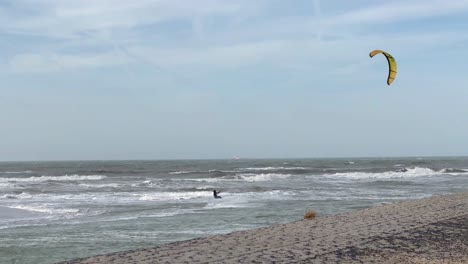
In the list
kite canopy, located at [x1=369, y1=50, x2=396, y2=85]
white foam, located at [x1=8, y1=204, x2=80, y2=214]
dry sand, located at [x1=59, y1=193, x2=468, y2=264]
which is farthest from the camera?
white foam, located at [x1=8, y1=204, x2=80, y2=214]

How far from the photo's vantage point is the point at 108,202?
19328mm

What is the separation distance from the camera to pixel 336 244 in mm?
7719

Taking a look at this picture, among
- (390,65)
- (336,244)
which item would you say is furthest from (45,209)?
(390,65)

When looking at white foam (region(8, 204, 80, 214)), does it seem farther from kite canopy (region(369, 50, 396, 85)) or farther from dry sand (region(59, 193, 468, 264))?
kite canopy (region(369, 50, 396, 85))

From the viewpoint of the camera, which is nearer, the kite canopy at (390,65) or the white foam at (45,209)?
the kite canopy at (390,65)

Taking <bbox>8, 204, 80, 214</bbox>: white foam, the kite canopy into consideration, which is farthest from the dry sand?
<bbox>8, 204, 80, 214</bbox>: white foam

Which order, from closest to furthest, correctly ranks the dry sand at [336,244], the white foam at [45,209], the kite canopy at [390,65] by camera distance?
the dry sand at [336,244], the kite canopy at [390,65], the white foam at [45,209]

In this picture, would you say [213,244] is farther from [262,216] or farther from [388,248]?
[262,216]

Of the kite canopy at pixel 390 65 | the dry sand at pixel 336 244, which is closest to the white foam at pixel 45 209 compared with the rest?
the dry sand at pixel 336 244

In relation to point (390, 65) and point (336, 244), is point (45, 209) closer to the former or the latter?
point (336, 244)

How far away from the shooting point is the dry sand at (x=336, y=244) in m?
6.79

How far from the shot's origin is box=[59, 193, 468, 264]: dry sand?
679cm

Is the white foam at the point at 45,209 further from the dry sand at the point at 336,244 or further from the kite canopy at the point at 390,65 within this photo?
the kite canopy at the point at 390,65

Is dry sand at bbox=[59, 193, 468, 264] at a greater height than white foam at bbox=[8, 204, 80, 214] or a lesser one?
greater
